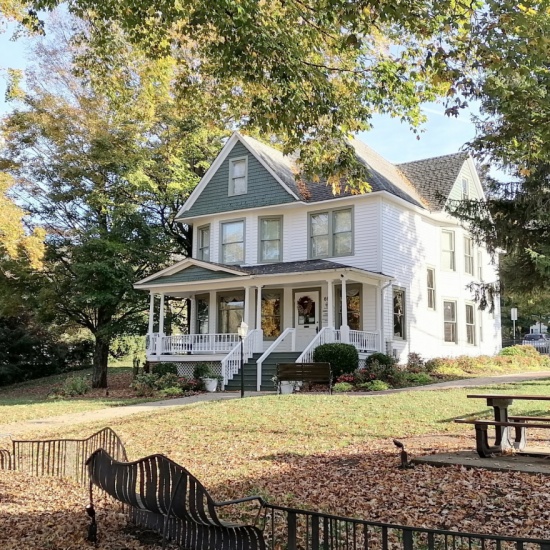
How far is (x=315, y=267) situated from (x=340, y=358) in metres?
3.70

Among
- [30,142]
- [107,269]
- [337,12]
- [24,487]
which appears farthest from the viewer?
[30,142]

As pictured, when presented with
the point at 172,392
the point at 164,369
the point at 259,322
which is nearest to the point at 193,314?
the point at 164,369

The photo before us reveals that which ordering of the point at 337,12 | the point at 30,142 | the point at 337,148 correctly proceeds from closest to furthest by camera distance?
the point at 337,12 → the point at 337,148 → the point at 30,142

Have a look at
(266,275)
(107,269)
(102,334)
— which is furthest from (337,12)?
(102,334)

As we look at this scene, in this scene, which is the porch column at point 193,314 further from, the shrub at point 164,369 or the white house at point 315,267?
the shrub at point 164,369

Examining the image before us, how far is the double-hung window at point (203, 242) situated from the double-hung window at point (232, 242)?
1.02 meters

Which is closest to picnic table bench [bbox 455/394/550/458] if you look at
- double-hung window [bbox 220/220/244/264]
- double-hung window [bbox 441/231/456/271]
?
double-hung window [bbox 220/220/244/264]

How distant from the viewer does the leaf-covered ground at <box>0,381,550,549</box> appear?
5.61 metres

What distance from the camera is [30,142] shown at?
2461 cm

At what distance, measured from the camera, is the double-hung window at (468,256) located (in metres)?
26.7

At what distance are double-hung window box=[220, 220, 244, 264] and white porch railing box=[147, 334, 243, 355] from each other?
3.43 metres

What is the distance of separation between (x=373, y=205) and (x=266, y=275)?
4684 mm

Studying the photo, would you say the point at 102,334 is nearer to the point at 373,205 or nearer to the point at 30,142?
the point at 30,142

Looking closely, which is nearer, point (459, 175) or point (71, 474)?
point (71, 474)
